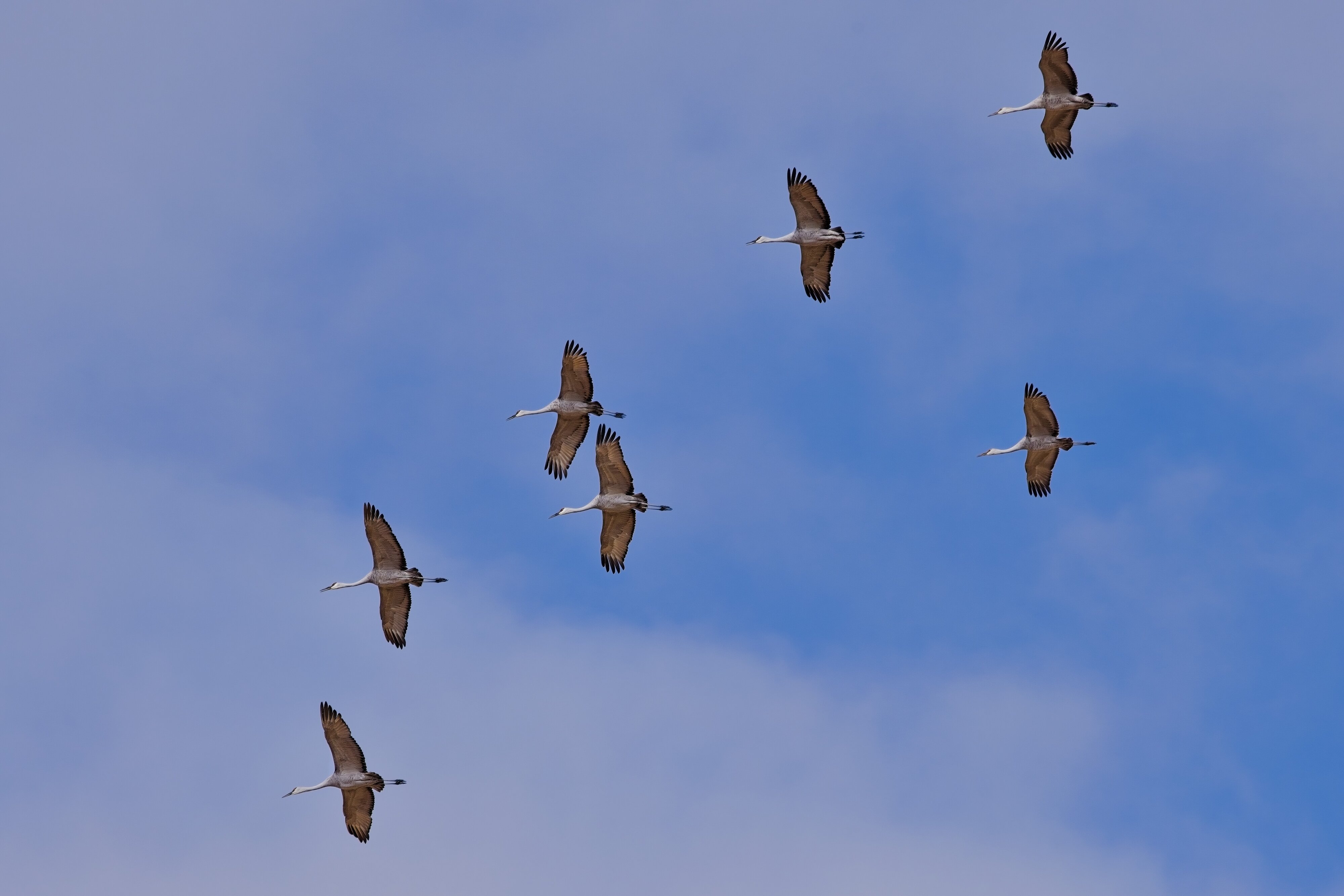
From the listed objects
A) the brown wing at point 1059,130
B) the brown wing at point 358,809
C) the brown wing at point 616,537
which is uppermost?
the brown wing at point 1059,130

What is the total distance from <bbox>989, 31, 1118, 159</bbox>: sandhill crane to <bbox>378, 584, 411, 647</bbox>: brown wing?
900 inches

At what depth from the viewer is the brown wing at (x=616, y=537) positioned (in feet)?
183

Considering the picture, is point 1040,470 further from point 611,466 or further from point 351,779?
point 351,779

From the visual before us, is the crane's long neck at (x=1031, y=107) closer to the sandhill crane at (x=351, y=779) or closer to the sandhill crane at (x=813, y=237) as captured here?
the sandhill crane at (x=813, y=237)

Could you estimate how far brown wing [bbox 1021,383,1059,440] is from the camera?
57.3m

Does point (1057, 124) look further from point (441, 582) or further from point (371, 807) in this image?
point (371, 807)

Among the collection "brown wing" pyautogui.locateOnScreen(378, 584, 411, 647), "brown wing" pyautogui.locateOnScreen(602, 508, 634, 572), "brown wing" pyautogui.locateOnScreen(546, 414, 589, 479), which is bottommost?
"brown wing" pyautogui.locateOnScreen(378, 584, 411, 647)

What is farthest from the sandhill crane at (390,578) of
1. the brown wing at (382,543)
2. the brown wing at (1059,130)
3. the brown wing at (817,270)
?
the brown wing at (1059,130)

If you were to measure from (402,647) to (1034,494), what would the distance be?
1935 centimetres

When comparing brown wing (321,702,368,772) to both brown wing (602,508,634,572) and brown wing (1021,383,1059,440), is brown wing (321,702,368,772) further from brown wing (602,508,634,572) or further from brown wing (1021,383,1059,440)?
brown wing (1021,383,1059,440)

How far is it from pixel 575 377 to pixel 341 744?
12.1 metres

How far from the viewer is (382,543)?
54812mm

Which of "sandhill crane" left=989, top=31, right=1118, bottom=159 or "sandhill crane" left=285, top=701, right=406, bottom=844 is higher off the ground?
"sandhill crane" left=989, top=31, right=1118, bottom=159

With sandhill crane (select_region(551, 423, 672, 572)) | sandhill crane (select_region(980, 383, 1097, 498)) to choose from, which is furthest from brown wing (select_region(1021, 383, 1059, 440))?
sandhill crane (select_region(551, 423, 672, 572))
